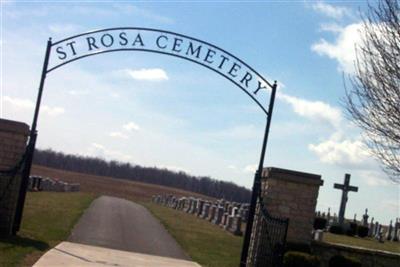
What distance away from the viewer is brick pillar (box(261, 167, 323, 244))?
14.1m

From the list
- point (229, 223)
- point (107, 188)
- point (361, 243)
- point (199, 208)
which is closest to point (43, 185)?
point (199, 208)

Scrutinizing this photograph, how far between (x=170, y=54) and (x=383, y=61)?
4.83 meters

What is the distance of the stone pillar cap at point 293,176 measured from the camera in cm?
1410

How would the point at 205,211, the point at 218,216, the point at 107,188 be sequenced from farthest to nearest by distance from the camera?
the point at 107,188 < the point at 205,211 < the point at 218,216

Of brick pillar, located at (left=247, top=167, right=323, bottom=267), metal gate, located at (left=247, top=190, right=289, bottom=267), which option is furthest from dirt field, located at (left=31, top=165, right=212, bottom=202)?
brick pillar, located at (left=247, top=167, right=323, bottom=267)

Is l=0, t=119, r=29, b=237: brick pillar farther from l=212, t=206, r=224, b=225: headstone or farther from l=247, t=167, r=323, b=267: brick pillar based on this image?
l=212, t=206, r=224, b=225: headstone

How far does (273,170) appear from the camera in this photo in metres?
14.1

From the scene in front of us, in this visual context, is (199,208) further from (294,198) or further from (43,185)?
(294,198)

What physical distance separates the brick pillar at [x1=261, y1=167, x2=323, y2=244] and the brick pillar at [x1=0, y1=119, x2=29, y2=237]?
17.6ft

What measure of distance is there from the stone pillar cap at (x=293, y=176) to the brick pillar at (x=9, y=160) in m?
5.37

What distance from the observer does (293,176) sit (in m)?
14.1

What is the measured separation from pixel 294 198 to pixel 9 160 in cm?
621

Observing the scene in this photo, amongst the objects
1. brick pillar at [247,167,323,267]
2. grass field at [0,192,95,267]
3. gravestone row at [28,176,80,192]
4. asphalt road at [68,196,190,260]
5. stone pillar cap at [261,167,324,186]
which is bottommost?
grass field at [0,192,95,267]

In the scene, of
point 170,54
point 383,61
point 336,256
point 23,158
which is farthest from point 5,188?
point 383,61
